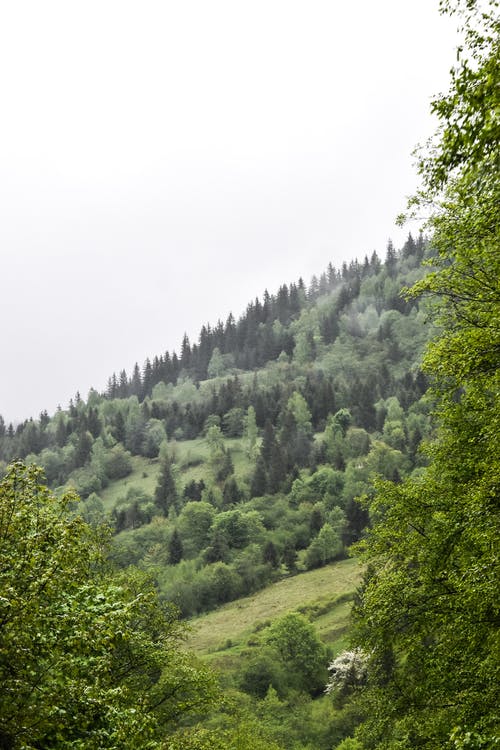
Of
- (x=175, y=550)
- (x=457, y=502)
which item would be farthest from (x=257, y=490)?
(x=457, y=502)

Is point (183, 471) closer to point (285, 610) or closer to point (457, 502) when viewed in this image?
point (285, 610)

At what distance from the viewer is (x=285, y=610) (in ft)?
292

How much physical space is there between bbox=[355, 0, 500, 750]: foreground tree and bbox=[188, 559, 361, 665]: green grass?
185ft

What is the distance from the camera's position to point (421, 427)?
152 m

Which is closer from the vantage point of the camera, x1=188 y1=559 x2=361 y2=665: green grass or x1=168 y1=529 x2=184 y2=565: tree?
x1=188 y1=559 x2=361 y2=665: green grass

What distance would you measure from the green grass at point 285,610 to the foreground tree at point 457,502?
185 ft

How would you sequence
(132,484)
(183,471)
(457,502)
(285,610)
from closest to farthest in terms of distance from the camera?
(457,502)
(285,610)
(183,471)
(132,484)

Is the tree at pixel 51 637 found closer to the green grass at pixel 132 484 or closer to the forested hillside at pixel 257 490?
the forested hillside at pixel 257 490

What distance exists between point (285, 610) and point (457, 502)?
82335mm

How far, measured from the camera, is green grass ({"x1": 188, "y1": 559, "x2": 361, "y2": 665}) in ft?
253

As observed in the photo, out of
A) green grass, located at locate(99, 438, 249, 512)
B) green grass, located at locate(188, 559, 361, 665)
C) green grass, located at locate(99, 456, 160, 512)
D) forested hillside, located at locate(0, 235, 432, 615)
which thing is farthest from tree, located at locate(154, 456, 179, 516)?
green grass, located at locate(188, 559, 361, 665)

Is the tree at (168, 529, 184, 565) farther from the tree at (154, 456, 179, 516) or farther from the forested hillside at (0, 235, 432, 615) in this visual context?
the tree at (154, 456, 179, 516)

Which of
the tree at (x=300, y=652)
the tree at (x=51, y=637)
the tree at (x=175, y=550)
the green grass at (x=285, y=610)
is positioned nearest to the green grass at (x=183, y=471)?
the tree at (x=175, y=550)

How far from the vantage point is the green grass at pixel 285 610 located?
7725 centimetres
